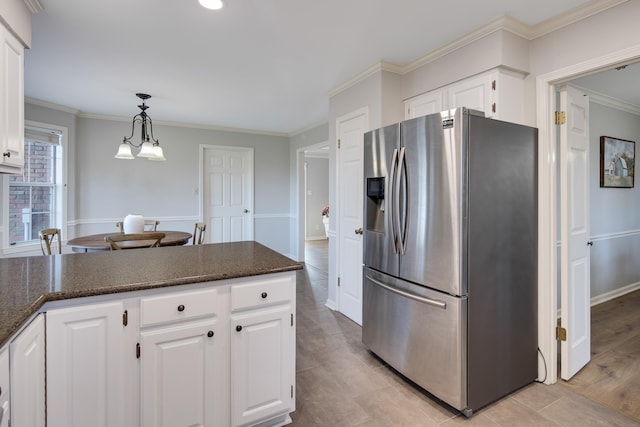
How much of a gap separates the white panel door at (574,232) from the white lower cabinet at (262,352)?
188 centimetres

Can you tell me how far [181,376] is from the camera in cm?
147

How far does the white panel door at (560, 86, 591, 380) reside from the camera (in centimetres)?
217

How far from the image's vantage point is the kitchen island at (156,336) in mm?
1259

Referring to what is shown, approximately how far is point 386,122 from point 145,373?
2.53 m

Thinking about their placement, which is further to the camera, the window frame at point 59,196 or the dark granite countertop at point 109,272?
the window frame at point 59,196

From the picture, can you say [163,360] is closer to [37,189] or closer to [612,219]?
[37,189]

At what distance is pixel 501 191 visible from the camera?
1.94 metres

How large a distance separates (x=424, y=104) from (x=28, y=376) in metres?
2.94

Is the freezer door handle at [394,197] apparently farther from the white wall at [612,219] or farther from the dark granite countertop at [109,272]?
the white wall at [612,219]

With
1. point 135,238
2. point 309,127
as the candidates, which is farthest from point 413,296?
point 309,127

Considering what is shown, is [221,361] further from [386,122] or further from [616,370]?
[616,370]

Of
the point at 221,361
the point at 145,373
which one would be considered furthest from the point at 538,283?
the point at 145,373

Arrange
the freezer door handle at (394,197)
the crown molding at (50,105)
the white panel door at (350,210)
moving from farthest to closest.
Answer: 1. the crown molding at (50,105)
2. the white panel door at (350,210)
3. the freezer door handle at (394,197)

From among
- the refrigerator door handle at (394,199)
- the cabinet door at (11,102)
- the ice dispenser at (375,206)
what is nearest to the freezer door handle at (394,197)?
the refrigerator door handle at (394,199)
